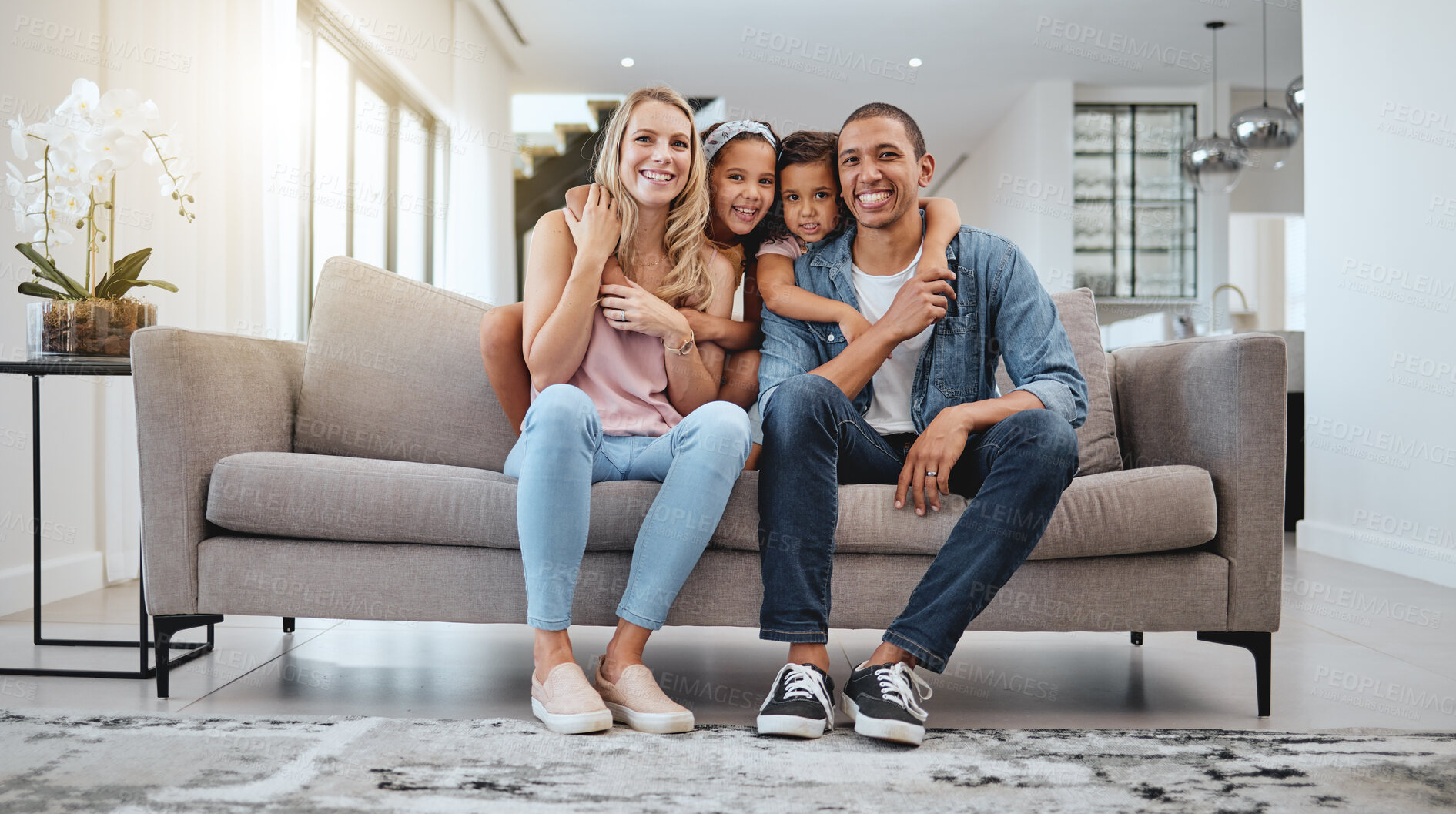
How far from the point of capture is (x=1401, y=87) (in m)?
3.11

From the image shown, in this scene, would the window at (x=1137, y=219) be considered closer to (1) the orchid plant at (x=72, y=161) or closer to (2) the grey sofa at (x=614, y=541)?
(2) the grey sofa at (x=614, y=541)

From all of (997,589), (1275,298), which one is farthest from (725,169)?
(1275,298)

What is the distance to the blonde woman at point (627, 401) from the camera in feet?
4.61

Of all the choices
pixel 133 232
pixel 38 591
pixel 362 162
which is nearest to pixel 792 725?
pixel 38 591

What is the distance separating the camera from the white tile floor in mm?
1531

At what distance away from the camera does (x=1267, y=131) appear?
179 inches

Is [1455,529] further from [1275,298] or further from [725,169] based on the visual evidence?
[1275,298]

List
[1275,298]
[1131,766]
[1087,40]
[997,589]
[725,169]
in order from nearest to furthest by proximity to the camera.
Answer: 1. [1131,766]
2. [997,589]
3. [725,169]
4. [1087,40]
5. [1275,298]

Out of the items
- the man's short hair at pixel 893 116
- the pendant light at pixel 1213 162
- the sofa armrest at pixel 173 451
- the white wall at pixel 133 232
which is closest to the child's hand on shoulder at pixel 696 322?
the man's short hair at pixel 893 116

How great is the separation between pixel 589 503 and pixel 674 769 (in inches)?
15.9

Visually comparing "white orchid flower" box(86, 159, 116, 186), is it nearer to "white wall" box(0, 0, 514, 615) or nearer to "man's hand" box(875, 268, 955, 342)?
"white wall" box(0, 0, 514, 615)

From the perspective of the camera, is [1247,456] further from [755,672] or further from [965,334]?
[755,672]

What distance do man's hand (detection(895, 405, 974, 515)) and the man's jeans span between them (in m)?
0.06

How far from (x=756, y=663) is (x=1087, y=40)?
215 inches
